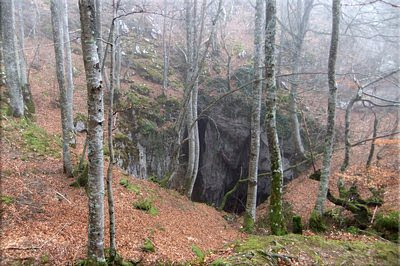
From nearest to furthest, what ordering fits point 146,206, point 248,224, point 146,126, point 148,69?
point 146,206
point 248,224
point 146,126
point 148,69

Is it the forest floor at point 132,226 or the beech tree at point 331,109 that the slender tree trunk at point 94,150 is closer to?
the forest floor at point 132,226

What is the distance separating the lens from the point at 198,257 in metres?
6.49

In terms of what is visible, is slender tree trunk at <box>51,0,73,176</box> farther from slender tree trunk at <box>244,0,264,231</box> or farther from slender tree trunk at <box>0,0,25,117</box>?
slender tree trunk at <box>244,0,264,231</box>

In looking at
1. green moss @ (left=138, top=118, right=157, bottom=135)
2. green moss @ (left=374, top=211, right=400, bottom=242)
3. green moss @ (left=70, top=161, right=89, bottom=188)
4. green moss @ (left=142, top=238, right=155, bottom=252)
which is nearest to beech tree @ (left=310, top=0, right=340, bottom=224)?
green moss @ (left=374, top=211, right=400, bottom=242)

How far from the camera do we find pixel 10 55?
408 inches

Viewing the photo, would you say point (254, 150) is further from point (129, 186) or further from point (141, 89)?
point (141, 89)

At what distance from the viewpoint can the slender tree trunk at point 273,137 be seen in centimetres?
759

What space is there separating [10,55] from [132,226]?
7377 mm

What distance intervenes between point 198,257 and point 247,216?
13.8 ft

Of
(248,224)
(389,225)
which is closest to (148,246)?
(248,224)

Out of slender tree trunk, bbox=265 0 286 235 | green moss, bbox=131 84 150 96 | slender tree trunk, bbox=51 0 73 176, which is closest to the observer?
slender tree trunk, bbox=265 0 286 235

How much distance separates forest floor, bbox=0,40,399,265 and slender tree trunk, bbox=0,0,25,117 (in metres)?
0.74

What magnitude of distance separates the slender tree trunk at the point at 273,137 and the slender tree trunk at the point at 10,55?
8.31 metres

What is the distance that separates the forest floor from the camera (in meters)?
5.48
